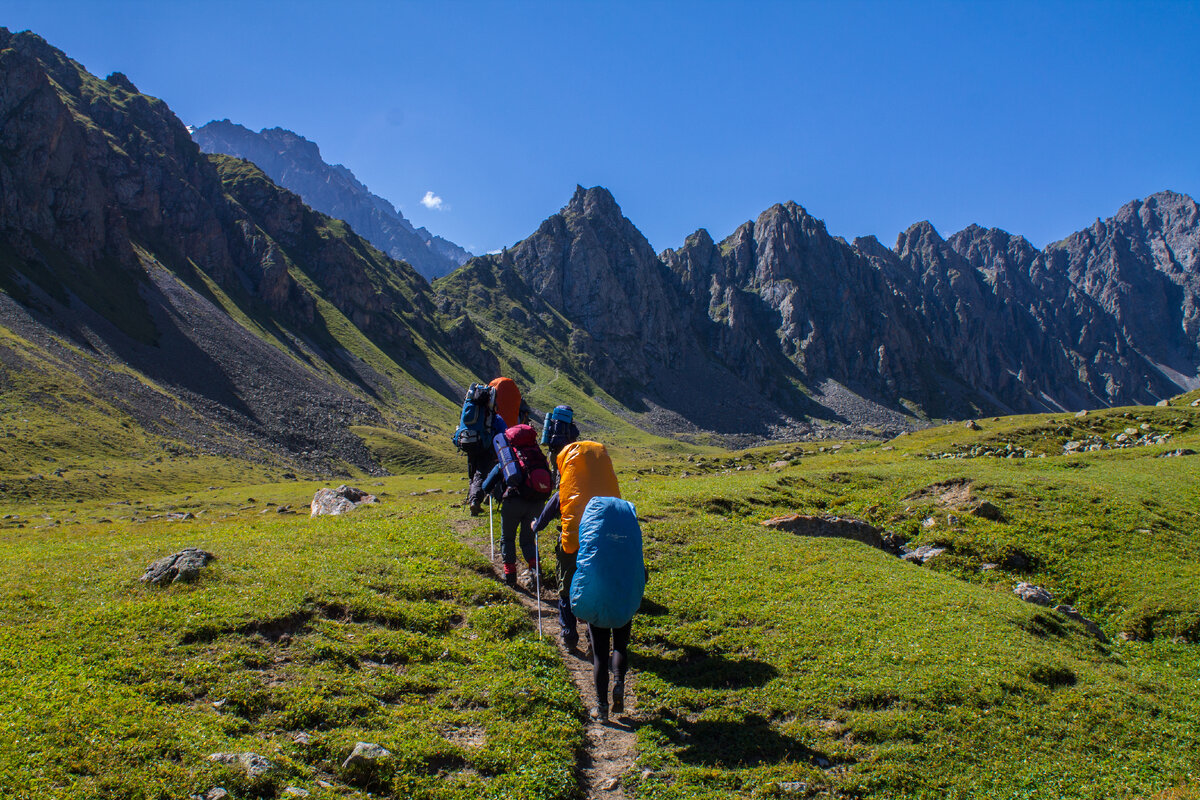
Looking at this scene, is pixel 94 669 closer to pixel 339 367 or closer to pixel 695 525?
pixel 695 525

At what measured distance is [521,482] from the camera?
558 inches

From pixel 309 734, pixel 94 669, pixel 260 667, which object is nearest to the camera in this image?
pixel 309 734

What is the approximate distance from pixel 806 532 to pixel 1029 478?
15850 millimetres

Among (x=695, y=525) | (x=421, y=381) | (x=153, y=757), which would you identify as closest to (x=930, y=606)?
(x=695, y=525)

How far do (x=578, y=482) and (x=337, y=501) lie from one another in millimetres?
22714

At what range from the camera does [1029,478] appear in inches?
1205

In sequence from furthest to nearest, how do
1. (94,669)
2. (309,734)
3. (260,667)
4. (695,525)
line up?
(695,525)
(260,667)
(94,669)
(309,734)

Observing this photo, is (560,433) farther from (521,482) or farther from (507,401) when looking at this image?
(507,401)

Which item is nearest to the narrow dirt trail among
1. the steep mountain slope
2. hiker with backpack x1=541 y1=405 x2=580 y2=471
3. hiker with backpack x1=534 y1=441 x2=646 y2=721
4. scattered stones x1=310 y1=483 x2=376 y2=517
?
hiker with backpack x1=534 y1=441 x2=646 y2=721

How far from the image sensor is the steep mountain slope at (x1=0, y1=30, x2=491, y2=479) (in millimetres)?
109625

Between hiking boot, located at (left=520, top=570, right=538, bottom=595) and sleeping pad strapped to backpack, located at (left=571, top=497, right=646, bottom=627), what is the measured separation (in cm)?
565

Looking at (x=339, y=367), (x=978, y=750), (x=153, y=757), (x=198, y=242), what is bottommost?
(x=978, y=750)

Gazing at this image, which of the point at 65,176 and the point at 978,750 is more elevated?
the point at 65,176

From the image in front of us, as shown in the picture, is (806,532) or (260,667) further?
(806,532)
